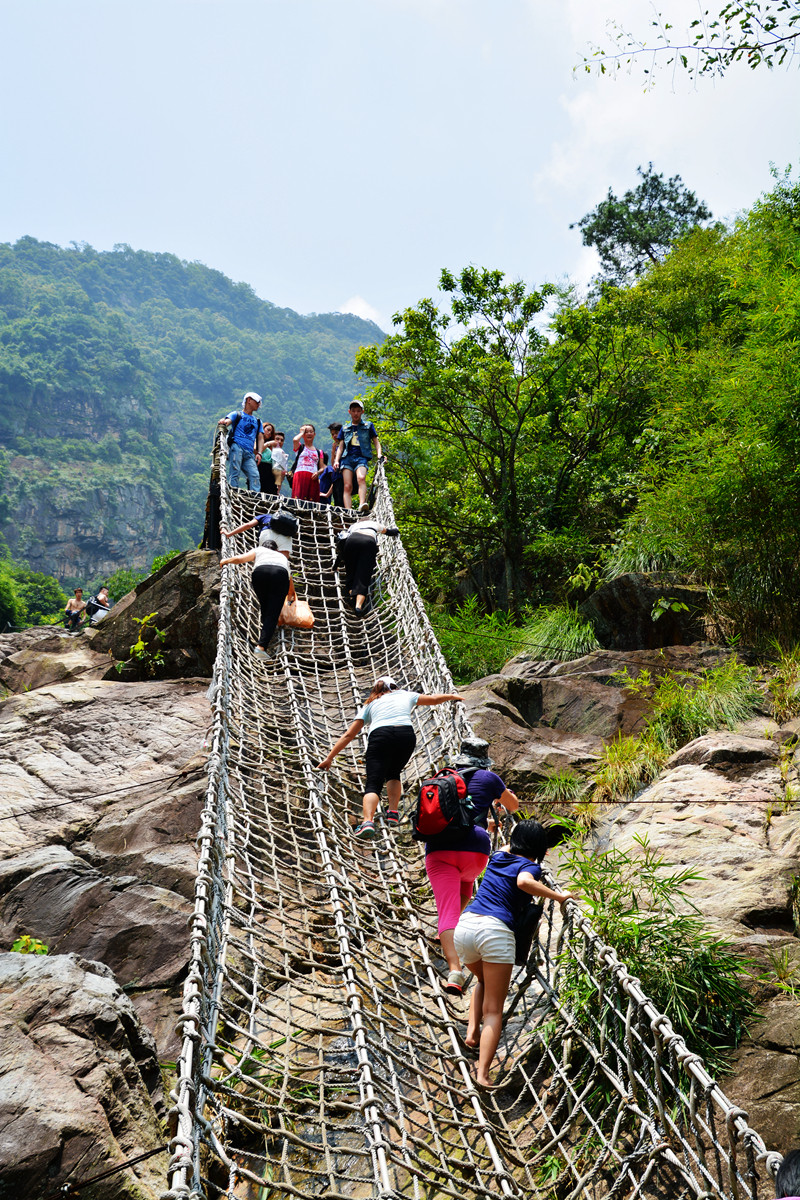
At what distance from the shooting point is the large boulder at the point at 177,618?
7.24 m

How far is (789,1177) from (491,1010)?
4.49ft

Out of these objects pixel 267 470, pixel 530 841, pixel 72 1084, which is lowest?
pixel 72 1084

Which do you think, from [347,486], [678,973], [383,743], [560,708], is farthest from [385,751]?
[347,486]

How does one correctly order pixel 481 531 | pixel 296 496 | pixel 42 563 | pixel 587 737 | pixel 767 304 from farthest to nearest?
pixel 42 563 < pixel 481 531 < pixel 296 496 < pixel 767 304 < pixel 587 737

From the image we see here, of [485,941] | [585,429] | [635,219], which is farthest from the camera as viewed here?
[635,219]

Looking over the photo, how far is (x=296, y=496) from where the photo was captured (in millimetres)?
7852

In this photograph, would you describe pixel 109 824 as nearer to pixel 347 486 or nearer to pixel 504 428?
pixel 347 486

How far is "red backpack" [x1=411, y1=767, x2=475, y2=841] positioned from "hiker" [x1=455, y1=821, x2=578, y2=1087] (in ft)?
0.97

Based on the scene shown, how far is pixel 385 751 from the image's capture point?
354cm

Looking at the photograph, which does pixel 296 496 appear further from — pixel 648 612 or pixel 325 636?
pixel 648 612

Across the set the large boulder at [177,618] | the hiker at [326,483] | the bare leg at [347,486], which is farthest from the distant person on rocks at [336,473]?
the large boulder at [177,618]

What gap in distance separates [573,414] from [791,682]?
17.5ft

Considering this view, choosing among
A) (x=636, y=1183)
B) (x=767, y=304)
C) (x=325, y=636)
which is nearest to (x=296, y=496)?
(x=325, y=636)

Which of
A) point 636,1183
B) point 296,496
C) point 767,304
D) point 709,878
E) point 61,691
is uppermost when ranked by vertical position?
point 767,304
